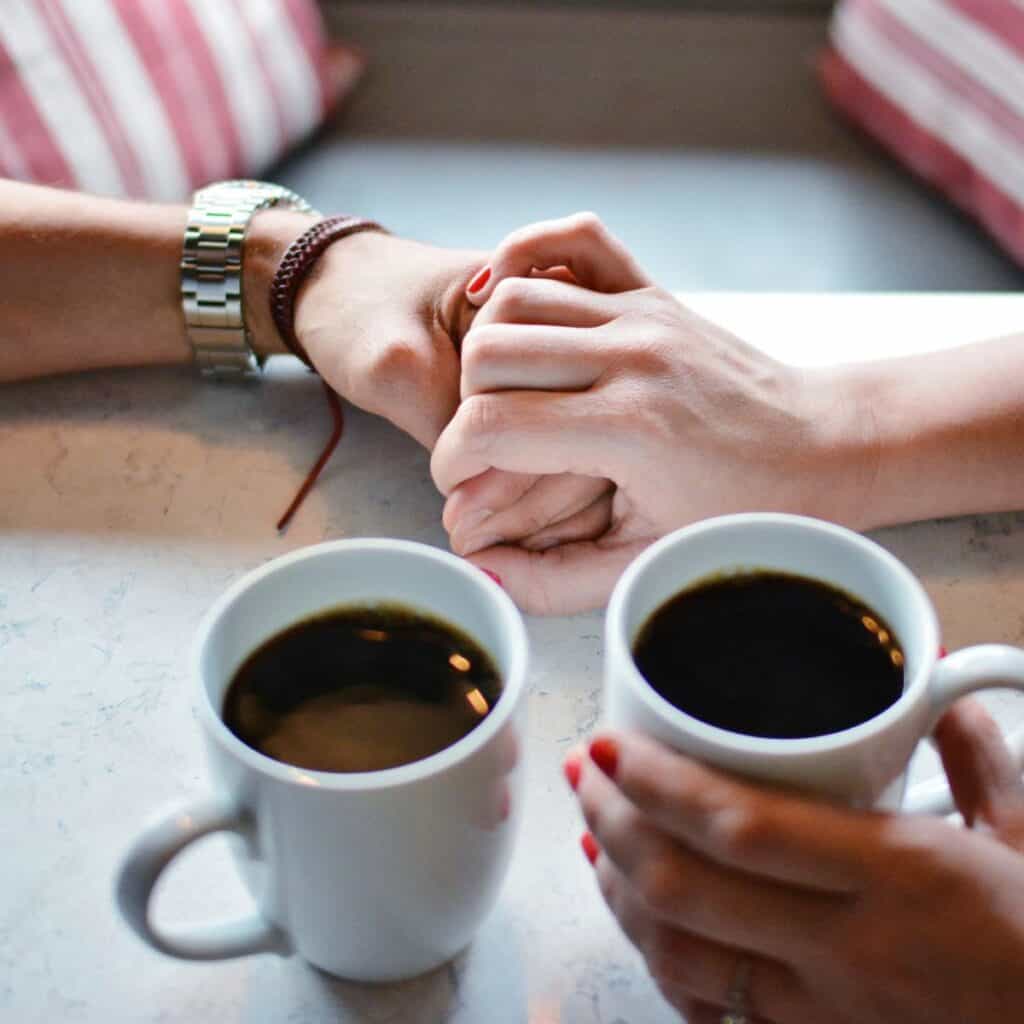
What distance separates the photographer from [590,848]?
1.57ft

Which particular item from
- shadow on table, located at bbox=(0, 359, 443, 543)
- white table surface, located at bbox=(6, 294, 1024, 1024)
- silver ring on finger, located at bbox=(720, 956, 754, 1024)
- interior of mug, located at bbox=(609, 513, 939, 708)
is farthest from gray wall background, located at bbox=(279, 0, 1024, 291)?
silver ring on finger, located at bbox=(720, 956, 754, 1024)

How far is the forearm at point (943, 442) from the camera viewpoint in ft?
2.18

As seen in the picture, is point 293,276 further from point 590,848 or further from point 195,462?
point 590,848

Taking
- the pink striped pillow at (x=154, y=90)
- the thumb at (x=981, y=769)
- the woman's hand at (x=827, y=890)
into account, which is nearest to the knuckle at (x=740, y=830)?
the woman's hand at (x=827, y=890)

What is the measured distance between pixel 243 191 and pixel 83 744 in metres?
0.44

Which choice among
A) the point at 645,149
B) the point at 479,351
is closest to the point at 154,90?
the point at 645,149

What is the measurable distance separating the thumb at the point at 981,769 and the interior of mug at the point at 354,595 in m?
0.18

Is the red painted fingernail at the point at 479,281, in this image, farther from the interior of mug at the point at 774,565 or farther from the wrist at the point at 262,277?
the interior of mug at the point at 774,565

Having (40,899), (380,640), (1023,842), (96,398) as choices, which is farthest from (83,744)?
(1023,842)

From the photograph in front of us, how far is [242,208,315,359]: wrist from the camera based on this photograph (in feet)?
2.60

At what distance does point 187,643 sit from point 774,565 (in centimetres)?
31

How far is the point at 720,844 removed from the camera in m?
0.39

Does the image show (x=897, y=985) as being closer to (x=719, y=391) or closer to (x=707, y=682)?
(x=707, y=682)

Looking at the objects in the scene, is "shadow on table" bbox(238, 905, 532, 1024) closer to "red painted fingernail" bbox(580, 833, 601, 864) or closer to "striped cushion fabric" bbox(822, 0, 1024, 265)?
"red painted fingernail" bbox(580, 833, 601, 864)
